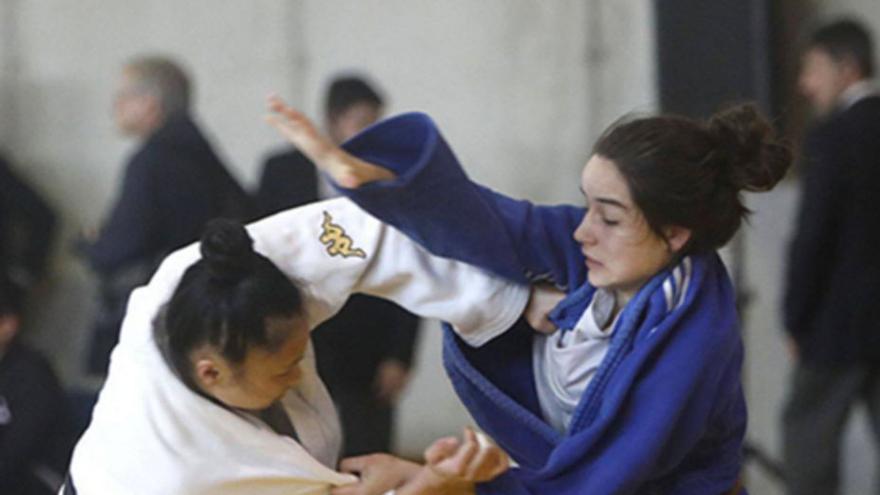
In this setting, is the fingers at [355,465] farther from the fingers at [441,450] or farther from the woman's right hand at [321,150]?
the woman's right hand at [321,150]

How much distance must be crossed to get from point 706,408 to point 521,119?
3.30 meters

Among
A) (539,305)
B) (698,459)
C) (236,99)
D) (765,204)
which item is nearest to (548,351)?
(539,305)

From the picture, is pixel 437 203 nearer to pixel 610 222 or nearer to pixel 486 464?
pixel 610 222

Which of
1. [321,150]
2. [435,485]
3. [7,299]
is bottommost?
[7,299]

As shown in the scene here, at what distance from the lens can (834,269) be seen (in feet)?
14.4

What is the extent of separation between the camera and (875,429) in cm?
441

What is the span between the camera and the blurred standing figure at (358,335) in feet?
14.2

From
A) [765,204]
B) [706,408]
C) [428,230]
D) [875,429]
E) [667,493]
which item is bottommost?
[875,429]

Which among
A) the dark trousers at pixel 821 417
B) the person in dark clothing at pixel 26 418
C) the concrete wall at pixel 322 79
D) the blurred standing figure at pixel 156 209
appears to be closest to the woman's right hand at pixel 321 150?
the person in dark clothing at pixel 26 418

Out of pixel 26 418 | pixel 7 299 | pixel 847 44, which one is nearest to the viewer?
pixel 26 418

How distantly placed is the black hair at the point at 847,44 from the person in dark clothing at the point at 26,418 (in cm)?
227

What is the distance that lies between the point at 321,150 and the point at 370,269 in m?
0.27

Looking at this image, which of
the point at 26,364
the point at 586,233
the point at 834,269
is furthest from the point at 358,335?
the point at 586,233

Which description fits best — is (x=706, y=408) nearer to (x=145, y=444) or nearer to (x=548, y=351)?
(x=548, y=351)
